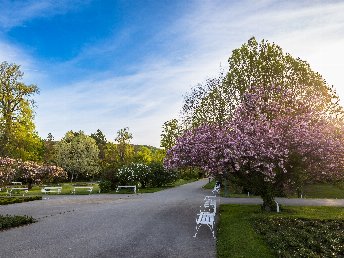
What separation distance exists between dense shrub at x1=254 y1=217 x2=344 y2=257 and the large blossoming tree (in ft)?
9.32

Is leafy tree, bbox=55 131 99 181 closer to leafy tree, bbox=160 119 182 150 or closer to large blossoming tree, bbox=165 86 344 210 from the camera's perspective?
leafy tree, bbox=160 119 182 150

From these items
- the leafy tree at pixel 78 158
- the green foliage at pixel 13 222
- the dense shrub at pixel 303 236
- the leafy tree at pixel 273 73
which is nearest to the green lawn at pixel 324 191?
the leafy tree at pixel 273 73

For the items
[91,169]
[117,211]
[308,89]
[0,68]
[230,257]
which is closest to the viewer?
[230,257]

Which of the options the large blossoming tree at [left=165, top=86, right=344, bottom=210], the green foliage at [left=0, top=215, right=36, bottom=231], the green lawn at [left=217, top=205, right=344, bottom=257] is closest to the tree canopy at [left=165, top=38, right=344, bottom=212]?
the large blossoming tree at [left=165, top=86, right=344, bottom=210]

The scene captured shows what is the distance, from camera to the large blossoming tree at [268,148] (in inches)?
678

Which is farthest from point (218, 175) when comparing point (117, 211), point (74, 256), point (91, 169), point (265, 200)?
point (91, 169)

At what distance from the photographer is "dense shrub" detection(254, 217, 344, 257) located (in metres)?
10.9

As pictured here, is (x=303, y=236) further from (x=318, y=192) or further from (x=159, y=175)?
(x=159, y=175)

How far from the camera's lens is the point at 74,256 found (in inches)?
413

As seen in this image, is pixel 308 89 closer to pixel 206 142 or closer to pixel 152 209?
pixel 206 142

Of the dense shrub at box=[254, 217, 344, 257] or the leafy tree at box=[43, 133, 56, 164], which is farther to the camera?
the leafy tree at box=[43, 133, 56, 164]

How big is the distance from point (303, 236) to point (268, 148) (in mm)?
5422

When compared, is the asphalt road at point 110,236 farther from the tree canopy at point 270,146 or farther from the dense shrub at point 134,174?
the dense shrub at point 134,174

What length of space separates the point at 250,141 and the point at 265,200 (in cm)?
380
